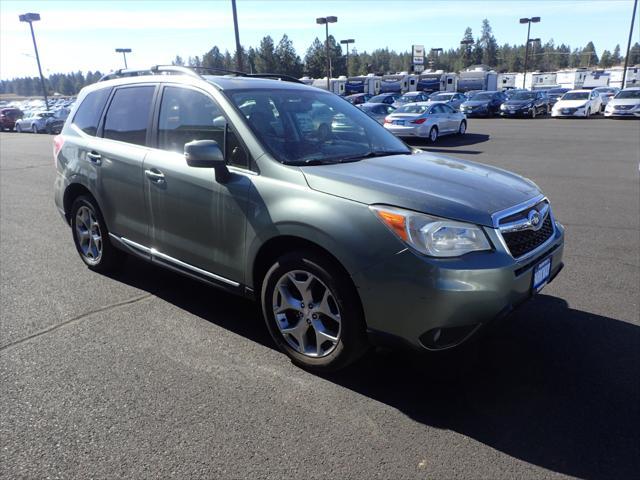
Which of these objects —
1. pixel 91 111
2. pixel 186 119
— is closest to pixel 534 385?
pixel 186 119

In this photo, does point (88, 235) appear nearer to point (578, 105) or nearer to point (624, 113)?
point (624, 113)

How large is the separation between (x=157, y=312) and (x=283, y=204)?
1799 mm

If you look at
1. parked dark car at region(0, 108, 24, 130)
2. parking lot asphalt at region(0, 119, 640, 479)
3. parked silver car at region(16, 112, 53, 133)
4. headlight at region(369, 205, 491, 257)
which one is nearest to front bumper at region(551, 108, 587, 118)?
parking lot asphalt at region(0, 119, 640, 479)

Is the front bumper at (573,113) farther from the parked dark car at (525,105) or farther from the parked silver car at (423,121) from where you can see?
the parked silver car at (423,121)

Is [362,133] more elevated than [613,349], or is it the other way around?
[362,133]

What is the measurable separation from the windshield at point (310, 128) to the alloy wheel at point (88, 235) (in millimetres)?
2188

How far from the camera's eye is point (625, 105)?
28094 mm

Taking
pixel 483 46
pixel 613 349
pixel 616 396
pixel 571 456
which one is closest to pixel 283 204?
pixel 571 456

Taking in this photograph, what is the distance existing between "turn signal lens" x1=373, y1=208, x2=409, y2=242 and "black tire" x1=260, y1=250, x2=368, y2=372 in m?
0.42

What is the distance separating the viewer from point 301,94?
4410mm

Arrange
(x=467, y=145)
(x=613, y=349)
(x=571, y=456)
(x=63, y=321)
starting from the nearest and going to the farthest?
(x=571, y=456)
(x=613, y=349)
(x=63, y=321)
(x=467, y=145)

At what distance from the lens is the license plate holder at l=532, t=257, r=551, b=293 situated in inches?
126

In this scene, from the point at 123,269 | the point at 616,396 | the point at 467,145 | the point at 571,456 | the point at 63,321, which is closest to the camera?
the point at 571,456

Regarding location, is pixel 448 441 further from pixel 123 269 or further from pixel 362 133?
pixel 123 269
